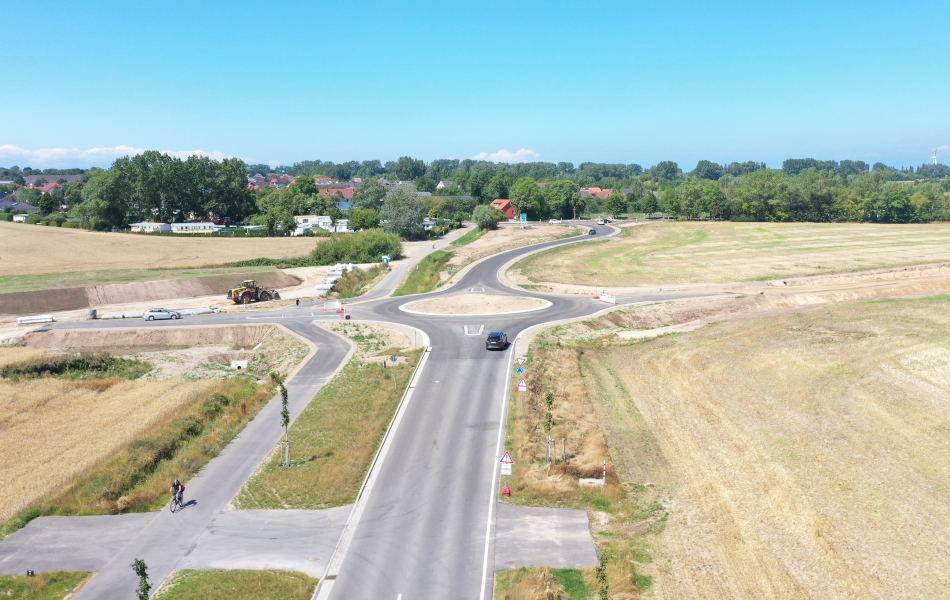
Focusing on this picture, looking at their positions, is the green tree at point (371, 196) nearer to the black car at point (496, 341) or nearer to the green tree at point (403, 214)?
the green tree at point (403, 214)

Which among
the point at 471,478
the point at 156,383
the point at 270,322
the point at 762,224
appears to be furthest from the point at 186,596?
the point at 762,224

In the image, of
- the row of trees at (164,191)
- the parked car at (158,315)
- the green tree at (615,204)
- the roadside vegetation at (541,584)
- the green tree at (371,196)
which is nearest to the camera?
the roadside vegetation at (541,584)

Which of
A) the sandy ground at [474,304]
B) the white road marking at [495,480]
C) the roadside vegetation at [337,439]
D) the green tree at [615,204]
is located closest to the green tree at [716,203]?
the green tree at [615,204]

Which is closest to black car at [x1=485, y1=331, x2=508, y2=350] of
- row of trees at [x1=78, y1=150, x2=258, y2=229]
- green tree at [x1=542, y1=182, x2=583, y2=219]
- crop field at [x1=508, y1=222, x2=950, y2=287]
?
crop field at [x1=508, y1=222, x2=950, y2=287]

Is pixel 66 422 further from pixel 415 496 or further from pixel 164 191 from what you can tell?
pixel 164 191

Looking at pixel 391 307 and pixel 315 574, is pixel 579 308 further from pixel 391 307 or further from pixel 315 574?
pixel 315 574
